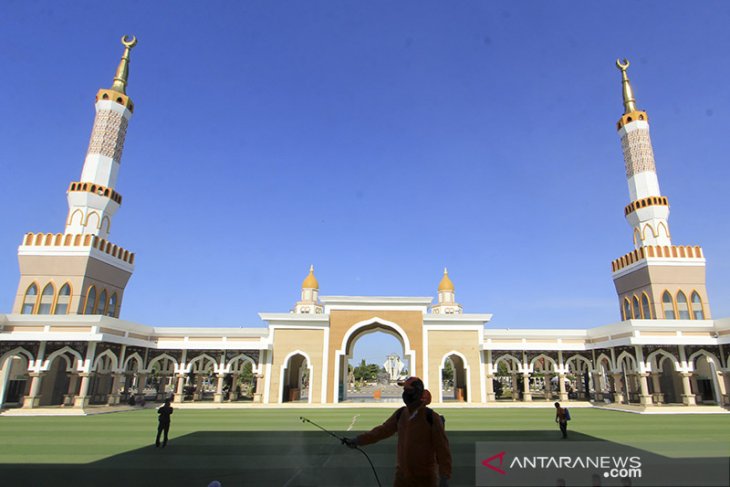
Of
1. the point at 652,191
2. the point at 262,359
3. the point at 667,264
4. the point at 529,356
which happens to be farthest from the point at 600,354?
the point at 262,359

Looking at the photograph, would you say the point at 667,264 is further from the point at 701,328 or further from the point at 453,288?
the point at 453,288

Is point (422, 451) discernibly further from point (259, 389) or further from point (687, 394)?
point (259, 389)

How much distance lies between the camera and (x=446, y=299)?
206 ft

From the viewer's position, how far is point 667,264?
3350cm

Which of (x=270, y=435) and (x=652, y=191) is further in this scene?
(x=652, y=191)

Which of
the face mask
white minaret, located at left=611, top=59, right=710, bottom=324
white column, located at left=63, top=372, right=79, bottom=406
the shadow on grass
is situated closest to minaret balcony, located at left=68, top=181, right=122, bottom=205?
white column, located at left=63, top=372, right=79, bottom=406

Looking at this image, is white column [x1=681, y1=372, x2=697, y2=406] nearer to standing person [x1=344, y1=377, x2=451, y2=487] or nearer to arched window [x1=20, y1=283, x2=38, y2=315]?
standing person [x1=344, y1=377, x2=451, y2=487]

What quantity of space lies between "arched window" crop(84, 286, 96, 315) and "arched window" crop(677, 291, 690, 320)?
43027 millimetres

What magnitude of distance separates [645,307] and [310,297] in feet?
129

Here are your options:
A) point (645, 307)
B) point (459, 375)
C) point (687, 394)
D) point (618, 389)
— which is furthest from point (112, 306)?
point (645, 307)

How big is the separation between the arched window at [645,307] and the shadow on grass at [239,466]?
922 inches

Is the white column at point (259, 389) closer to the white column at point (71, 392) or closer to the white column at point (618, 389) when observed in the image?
the white column at point (71, 392)

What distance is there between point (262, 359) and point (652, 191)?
112 ft

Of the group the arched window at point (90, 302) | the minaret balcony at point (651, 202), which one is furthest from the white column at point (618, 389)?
the arched window at point (90, 302)
